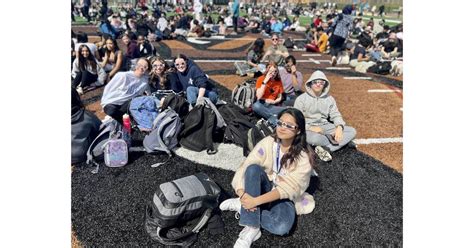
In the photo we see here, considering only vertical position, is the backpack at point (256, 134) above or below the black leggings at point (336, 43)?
below

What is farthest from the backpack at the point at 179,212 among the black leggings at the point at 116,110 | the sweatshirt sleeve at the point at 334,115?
the black leggings at the point at 116,110

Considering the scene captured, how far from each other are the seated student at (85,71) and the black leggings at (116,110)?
104 inches

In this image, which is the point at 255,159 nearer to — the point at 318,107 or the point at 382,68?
the point at 318,107

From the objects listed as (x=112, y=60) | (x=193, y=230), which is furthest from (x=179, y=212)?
(x=112, y=60)

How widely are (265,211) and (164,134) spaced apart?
7.94 feet

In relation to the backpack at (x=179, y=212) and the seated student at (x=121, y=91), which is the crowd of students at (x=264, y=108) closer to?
the seated student at (x=121, y=91)

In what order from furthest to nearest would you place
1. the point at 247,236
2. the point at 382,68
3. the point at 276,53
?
the point at 382,68
the point at 276,53
the point at 247,236

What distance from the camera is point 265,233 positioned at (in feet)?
12.5

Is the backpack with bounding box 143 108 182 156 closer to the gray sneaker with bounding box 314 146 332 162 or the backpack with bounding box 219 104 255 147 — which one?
the backpack with bounding box 219 104 255 147

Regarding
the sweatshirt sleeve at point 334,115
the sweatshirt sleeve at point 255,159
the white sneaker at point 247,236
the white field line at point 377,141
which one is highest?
the sweatshirt sleeve at point 334,115

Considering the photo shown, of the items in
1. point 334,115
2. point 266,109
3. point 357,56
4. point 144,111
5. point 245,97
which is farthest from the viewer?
point 357,56

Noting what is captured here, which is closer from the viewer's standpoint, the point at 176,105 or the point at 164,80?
the point at 176,105

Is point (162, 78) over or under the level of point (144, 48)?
under

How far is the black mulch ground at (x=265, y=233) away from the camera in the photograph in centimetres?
376
